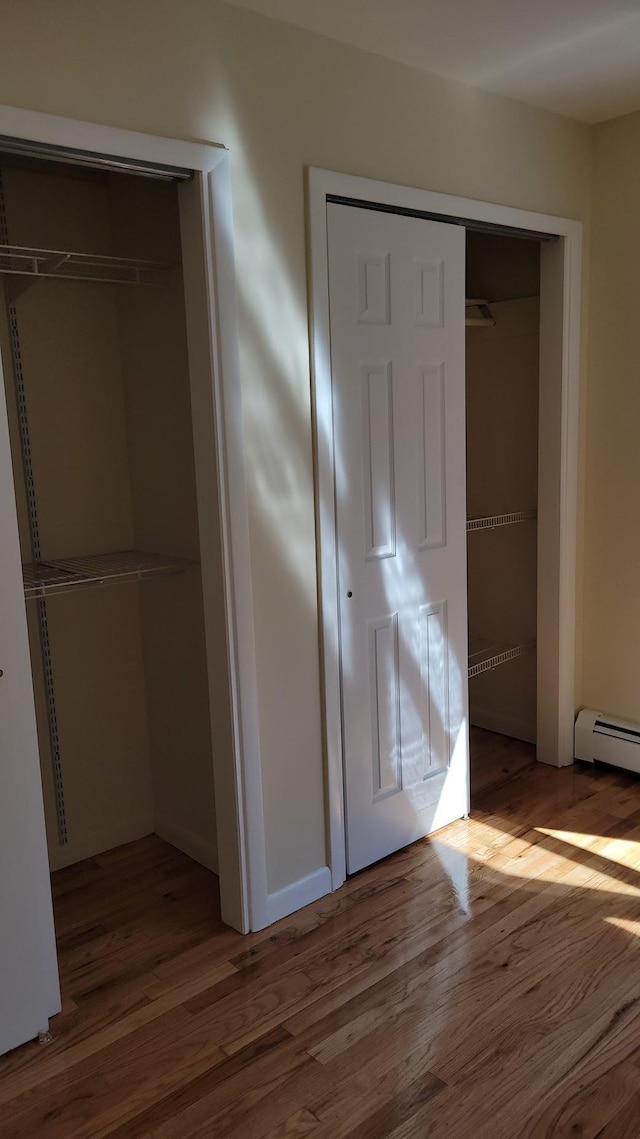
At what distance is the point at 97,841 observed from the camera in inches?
119

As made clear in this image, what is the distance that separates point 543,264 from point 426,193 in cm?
80

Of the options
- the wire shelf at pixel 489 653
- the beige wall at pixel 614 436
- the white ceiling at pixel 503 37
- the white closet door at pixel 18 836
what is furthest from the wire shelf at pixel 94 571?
the beige wall at pixel 614 436

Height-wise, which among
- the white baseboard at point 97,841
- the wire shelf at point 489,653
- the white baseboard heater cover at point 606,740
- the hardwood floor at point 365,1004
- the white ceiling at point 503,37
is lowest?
the hardwood floor at point 365,1004

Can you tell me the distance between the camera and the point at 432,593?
2922 mm

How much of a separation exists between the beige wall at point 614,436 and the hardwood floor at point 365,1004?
72 cm

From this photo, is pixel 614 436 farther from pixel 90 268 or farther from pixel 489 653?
pixel 90 268

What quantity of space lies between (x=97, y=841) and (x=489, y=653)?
1709 millimetres

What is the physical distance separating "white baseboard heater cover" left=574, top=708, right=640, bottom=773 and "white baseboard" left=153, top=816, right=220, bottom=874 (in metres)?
1.61

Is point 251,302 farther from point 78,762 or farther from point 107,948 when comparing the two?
point 107,948

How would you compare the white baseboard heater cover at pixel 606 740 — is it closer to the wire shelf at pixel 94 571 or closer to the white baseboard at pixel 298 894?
the white baseboard at pixel 298 894

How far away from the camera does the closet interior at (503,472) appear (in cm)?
356

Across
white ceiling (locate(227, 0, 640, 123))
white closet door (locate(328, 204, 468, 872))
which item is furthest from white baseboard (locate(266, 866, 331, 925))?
white ceiling (locate(227, 0, 640, 123))

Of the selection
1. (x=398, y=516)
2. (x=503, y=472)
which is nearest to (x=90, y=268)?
(x=398, y=516)

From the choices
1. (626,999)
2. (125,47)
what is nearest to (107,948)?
(626,999)
